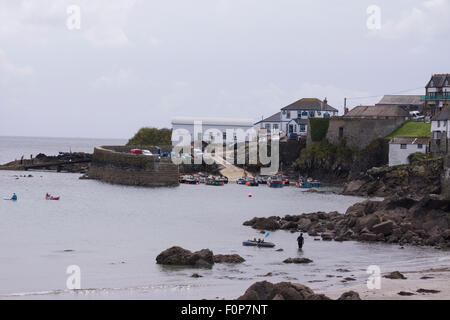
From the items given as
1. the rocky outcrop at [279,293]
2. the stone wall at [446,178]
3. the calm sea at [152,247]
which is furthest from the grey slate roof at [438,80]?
the rocky outcrop at [279,293]

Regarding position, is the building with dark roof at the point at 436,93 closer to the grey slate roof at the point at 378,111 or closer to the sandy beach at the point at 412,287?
the grey slate roof at the point at 378,111

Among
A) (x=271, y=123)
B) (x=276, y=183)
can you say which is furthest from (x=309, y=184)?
(x=271, y=123)

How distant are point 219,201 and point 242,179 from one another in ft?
69.8

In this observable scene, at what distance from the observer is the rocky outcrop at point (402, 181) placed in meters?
65.1

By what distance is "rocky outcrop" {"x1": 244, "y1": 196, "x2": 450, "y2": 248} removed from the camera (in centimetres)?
4191

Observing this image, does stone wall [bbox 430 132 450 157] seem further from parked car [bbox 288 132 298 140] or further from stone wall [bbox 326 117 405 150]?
parked car [bbox 288 132 298 140]

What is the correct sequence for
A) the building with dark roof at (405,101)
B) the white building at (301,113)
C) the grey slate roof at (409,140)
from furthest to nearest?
the building with dark roof at (405,101) < the white building at (301,113) < the grey slate roof at (409,140)

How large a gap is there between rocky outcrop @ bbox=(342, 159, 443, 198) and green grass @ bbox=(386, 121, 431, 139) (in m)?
10.1

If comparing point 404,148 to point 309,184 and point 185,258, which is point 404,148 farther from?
point 185,258

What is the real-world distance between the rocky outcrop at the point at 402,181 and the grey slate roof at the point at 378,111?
18213mm

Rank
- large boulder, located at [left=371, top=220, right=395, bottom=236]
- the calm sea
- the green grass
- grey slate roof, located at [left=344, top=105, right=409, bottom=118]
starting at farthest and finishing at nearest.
A: grey slate roof, located at [left=344, top=105, right=409, bottom=118]
the green grass
large boulder, located at [left=371, top=220, right=395, bottom=236]
the calm sea

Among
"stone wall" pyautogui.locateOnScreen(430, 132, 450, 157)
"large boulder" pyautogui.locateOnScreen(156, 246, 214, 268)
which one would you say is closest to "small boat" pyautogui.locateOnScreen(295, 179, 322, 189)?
"stone wall" pyautogui.locateOnScreen(430, 132, 450, 157)
